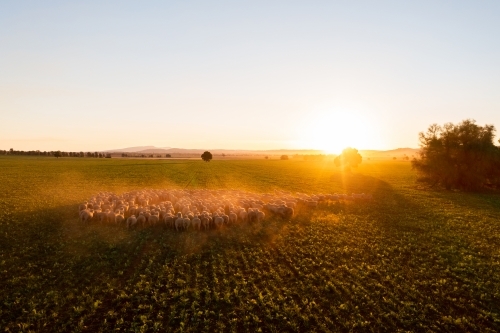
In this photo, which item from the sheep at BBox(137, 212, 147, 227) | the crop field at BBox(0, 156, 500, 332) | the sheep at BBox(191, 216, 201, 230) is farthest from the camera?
the sheep at BBox(137, 212, 147, 227)

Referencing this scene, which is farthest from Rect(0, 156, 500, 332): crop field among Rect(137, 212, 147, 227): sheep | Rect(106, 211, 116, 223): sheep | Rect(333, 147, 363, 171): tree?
Rect(333, 147, 363, 171): tree

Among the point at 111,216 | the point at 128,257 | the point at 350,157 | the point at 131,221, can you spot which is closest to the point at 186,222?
the point at 131,221

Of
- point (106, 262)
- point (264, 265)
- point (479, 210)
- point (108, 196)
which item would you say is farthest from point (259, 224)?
point (479, 210)

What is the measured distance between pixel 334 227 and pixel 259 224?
524 centimetres

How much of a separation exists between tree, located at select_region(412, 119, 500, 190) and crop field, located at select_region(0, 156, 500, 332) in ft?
78.7

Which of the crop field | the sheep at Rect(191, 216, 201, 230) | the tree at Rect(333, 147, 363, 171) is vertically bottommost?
the crop field

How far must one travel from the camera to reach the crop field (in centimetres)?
1028

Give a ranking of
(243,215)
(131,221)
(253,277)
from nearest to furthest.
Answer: (253,277), (131,221), (243,215)

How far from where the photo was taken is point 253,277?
13336mm

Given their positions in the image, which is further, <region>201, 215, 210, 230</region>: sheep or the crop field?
<region>201, 215, 210, 230</region>: sheep

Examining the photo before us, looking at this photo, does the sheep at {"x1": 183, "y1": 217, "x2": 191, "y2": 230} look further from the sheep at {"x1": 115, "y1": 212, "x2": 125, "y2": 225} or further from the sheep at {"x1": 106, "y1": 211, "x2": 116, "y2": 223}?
the sheep at {"x1": 106, "y1": 211, "x2": 116, "y2": 223}

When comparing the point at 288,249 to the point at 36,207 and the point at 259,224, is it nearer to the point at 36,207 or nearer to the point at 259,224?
the point at 259,224

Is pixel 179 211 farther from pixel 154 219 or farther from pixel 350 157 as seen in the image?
pixel 350 157

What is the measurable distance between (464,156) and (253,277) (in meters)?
42.2
